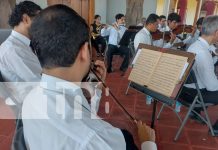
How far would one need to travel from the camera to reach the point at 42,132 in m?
0.60

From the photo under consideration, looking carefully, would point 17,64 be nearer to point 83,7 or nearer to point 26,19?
point 26,19

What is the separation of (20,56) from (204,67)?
4.79ft

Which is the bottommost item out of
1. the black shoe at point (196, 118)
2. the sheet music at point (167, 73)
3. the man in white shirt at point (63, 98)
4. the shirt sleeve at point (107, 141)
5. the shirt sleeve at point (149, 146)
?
the black shoe at point (196, 118)

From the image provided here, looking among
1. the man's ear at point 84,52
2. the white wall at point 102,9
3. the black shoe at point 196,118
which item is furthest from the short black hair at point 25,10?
the white wall at point 102,9

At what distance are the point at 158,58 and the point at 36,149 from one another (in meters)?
1.27

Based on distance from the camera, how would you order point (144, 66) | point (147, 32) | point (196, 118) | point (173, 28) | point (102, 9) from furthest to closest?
point (102, 9) → point (173, 28) → point (147, 32) → point (196, 118) → point (144, 66)

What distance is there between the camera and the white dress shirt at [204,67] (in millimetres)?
1999

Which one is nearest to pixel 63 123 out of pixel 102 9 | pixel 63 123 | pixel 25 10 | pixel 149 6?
pixel 63 123

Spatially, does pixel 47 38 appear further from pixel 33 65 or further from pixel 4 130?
pixel 4 130

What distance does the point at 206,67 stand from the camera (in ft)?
6.56

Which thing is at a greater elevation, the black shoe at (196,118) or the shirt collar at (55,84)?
the shirt collar at (55,84)

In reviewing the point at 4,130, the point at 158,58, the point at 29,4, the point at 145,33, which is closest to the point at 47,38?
the point at 29,4

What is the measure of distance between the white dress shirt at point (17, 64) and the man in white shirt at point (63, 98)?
76 centimetres

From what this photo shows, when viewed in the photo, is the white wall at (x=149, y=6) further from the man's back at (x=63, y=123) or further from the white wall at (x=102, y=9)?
the man's back at (x=63, y=123)
